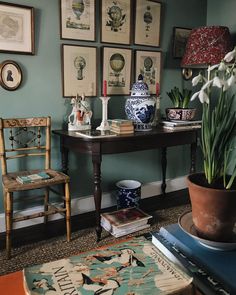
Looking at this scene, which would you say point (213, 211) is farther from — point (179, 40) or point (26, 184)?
point (179, 40)

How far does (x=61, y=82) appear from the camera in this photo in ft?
7.49

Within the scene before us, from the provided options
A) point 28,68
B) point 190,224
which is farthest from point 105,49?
point 190,224

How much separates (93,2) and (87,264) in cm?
213

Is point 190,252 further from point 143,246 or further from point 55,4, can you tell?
point 55,4

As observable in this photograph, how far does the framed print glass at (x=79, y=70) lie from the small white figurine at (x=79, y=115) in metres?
0.10

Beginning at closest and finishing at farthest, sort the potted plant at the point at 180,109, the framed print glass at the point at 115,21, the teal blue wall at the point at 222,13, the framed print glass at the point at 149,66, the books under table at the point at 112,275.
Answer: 1. the books under table at the point at 112,275
2. the framed print glass at the point at 115,21
3. the potted plant at the point at 180,109
4. the framed print glass at the point at 149,66
5. the teal blue wall at the point at 222,13

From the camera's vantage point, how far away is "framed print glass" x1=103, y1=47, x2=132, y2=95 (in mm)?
2473

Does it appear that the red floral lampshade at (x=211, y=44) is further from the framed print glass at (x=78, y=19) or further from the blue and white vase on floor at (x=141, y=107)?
the framed print glass at (x=78, y=19)

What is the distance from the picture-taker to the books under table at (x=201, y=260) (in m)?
0.70

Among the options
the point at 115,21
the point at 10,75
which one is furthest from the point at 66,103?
the point at 115,21

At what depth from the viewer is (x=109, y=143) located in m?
1.98

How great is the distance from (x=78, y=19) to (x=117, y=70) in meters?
0.52

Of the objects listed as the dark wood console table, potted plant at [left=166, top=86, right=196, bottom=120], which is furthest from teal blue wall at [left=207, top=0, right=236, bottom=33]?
the dark wood console table

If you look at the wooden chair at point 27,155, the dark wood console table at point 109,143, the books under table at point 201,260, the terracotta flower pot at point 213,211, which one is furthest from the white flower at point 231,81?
the wooden chair at point 27,155
